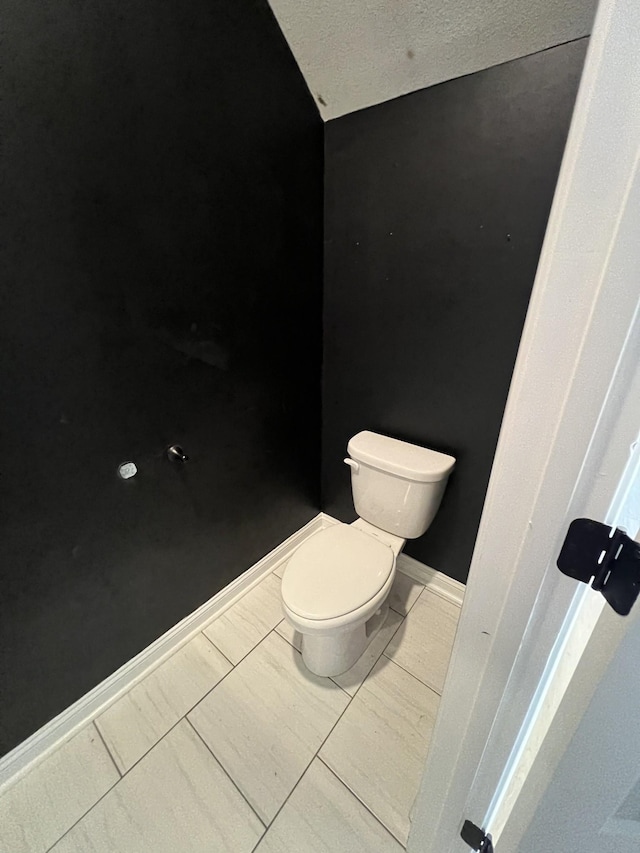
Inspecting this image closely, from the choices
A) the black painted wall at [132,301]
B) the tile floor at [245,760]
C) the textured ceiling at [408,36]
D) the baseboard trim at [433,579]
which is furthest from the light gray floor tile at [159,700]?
the textured ceiling at [408,36]

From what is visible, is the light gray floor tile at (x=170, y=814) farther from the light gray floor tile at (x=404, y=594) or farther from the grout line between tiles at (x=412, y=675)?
the light gray floor tile at (x=404, y=594)

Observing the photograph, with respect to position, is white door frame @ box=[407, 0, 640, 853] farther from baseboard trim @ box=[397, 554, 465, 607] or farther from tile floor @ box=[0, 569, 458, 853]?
baseboard trim @ box=[397, 554, 465, 607]

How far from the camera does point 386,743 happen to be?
3.62ft

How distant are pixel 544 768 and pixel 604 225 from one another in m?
0.66

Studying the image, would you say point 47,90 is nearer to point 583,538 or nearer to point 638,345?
point 638,345

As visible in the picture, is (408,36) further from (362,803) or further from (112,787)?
(112,787)

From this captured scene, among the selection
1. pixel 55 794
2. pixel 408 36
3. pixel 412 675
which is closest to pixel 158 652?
pixel 55 794

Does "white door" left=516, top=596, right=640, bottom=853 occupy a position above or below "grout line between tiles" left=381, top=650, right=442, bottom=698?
above

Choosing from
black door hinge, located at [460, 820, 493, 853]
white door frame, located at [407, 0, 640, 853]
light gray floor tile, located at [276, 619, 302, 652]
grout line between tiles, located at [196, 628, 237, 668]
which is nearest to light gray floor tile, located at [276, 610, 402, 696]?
light gray floor tile, located at [276, 619, 302, 652]

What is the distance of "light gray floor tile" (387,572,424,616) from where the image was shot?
1565 millimetres

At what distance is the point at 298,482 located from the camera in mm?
1777

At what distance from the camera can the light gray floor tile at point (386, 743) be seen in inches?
38.8

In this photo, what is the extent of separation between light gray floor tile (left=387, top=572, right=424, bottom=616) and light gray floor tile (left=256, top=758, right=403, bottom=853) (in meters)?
0.67

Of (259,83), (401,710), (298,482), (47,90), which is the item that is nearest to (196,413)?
(298,482)
